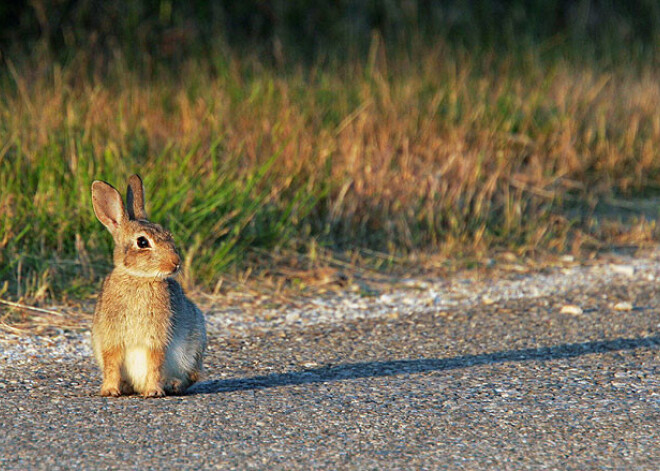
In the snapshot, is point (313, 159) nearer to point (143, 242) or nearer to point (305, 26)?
point (143, 242)

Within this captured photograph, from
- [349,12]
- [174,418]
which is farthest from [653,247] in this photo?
[349,12]

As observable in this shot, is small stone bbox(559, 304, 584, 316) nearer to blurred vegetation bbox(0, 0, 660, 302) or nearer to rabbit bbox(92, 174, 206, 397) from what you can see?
blurred vegetation bbox(0, 0, 660, 302)

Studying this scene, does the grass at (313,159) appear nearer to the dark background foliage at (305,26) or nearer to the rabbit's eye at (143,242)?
the dark background foliage at (305,26)

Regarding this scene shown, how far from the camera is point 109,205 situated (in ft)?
14.0

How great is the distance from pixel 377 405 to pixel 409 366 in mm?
607

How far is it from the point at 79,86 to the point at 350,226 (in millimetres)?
2703

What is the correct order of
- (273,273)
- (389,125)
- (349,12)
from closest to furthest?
(273,273), (389,125), (349,12)

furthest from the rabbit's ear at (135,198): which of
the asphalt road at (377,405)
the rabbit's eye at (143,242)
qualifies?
the asphalt road at (377,405)

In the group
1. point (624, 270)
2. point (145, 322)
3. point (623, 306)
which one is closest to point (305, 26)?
point (624, 270)

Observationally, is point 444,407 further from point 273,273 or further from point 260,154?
point 260,154

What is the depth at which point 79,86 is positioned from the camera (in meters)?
8.36

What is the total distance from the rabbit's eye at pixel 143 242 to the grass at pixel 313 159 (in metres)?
1.57

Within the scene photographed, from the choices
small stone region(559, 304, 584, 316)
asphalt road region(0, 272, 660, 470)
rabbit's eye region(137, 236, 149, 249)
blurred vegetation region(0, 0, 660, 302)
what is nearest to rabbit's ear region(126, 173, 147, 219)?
rabbit's eye region(137, 236, 149, 249)

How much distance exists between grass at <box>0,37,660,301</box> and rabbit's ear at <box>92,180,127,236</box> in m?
1.31
